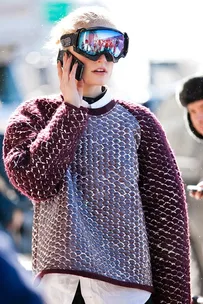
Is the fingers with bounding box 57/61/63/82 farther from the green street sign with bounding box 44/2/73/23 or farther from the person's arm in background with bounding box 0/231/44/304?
the green street sign with bounding box 44/2/73/23

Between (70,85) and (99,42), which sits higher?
(99,42)

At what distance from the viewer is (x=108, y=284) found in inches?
136

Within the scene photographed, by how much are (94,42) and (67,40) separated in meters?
0.09

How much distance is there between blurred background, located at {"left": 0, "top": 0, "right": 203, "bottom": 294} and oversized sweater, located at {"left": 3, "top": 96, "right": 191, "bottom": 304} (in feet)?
5.78

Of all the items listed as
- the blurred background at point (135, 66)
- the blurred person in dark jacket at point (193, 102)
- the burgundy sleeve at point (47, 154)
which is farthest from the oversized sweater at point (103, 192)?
the blurred background at point (135, 66)

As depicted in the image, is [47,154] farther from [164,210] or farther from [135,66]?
[135,66]

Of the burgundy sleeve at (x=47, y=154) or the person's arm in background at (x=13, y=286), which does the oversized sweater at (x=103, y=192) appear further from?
the person's arm in background at (x=13, y=286)

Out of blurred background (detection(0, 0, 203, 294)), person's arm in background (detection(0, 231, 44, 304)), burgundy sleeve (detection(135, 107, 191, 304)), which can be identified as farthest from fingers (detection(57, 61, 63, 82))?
blurred background (detection(0, 0, 203, 294))

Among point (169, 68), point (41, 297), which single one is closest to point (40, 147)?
point (41, 297)

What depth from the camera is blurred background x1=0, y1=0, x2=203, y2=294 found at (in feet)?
20.6

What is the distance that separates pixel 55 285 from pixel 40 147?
0.47m

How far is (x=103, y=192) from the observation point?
3436 millimetres

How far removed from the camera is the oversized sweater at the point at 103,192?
339 centimetres

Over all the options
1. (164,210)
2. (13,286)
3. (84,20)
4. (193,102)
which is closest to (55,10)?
(193,102)
